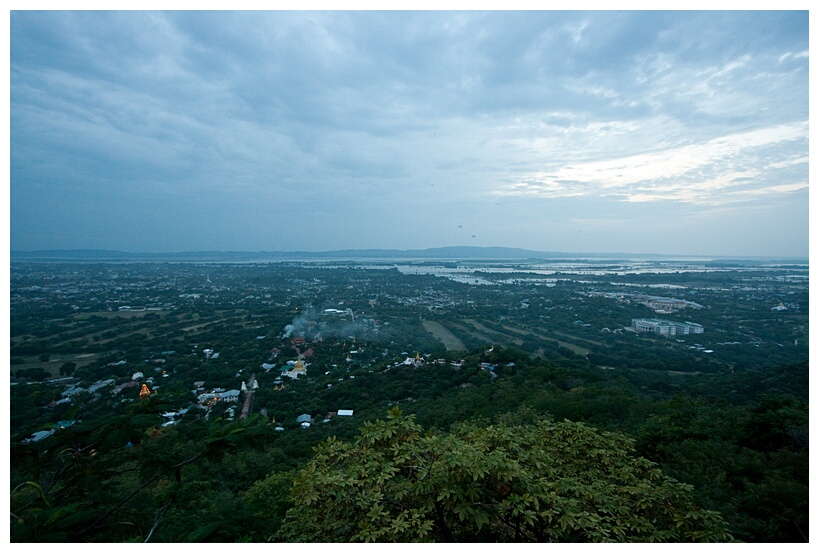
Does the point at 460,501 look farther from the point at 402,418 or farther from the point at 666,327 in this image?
the point at 666,327

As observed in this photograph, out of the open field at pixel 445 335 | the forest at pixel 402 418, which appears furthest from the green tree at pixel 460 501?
the open field at pixel 445 335

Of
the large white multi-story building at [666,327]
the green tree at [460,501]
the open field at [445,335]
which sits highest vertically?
the green tree at [460,501]

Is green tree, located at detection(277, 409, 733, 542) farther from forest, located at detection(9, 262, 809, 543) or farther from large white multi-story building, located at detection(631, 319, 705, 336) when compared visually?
large white multi-story building, located at detection(631, 319, 705, 336)

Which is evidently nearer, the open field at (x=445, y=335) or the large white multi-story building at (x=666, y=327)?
the open field at (x=445, y=335)

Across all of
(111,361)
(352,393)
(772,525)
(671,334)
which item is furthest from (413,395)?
(671,334)

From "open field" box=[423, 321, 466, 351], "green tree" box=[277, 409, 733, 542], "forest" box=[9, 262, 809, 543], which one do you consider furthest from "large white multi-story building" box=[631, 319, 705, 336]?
"green tree" box=[277, 409, 733, 542]

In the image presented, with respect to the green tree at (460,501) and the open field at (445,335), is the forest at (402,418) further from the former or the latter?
the open field at (445,335)
